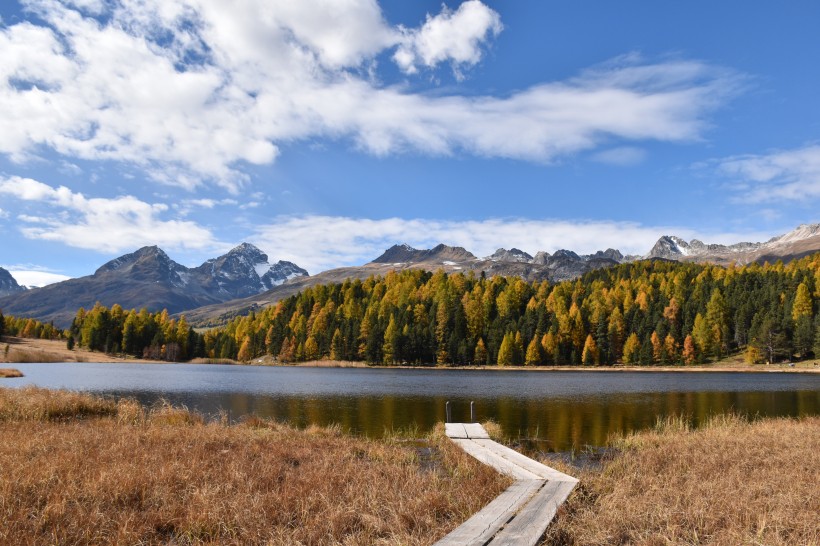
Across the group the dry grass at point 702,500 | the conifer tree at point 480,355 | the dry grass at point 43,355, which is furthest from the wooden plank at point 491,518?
the conifer tree at point 480,355

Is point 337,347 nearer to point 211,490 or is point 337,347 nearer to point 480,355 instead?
point 480,355

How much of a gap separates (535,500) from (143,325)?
584ft

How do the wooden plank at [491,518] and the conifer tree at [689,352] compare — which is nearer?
the wooden plank at [491,518]

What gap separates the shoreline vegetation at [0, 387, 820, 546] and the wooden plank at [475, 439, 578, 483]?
80 cm

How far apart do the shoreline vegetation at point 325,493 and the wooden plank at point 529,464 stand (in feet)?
2.63

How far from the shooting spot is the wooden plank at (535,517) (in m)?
9.50

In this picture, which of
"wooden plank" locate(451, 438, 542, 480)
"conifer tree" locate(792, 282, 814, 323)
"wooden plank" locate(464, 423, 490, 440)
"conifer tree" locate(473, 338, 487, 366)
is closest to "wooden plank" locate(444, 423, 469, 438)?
"wooden plank" locate(464, 423, 490, 440)

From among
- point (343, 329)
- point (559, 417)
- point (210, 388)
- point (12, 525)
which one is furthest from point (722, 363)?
point (12, 525)

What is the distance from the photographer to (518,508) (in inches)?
458

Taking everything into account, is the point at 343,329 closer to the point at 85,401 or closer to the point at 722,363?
the point at 722,363

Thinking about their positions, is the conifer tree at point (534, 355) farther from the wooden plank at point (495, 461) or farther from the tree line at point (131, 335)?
the wooden plank at point (495, 461)

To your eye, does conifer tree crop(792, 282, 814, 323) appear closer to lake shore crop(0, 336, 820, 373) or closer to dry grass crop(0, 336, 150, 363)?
lake shore crop(0, 336, 820, 373)

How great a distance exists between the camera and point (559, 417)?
3981 centimetres

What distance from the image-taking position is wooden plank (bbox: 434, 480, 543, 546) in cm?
922
